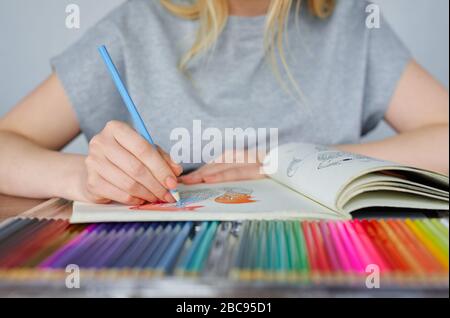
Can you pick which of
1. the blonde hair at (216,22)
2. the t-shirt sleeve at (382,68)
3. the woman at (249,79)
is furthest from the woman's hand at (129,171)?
the t-shirt sleeve at (382,68)

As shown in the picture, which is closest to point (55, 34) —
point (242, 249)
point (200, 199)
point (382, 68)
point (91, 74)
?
point (91, 74)

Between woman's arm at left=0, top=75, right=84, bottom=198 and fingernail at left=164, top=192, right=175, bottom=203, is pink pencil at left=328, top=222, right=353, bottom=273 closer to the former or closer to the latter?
fingernail at left=164, top=192, right=175, bottom=203

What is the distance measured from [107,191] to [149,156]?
0.05m

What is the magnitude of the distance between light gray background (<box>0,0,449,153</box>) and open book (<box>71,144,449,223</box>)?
728mm

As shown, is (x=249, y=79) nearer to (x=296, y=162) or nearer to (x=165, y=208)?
(x=296, y=162)

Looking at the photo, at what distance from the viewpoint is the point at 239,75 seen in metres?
0.90

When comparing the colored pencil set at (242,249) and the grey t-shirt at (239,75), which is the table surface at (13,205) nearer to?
the colored pencil set at (242,249)

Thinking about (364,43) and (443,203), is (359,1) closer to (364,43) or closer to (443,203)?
(364,43)

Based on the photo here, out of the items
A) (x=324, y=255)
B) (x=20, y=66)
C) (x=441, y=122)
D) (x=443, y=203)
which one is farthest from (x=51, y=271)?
(x=20, y=66)

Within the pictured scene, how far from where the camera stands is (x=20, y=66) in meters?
1.16

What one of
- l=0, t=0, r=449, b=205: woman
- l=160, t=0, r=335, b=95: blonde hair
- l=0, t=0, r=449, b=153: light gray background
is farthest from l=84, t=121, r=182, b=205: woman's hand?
l=0, t=0, r=449, b=153: light gray background

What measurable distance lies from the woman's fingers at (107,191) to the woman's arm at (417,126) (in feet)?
1.23

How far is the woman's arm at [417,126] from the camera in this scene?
763 mm
